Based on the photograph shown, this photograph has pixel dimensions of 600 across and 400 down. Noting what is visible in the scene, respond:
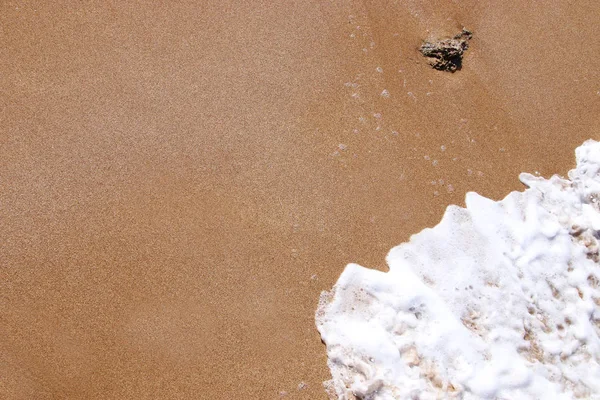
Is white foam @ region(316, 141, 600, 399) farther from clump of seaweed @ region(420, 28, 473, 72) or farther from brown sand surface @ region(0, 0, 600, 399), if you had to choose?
clump of seaweed @ region(420, 28, 473, 72)

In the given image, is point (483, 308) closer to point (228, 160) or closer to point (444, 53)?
point (444, 53)

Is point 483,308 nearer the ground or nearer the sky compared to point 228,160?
nearer the ground

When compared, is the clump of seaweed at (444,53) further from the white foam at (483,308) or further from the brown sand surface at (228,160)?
the white foam at (483,308)

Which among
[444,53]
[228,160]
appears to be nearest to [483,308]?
[444,53]

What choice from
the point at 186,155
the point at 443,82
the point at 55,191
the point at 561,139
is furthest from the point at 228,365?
the point at 561,139

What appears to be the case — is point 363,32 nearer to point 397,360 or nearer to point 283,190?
point 283,190

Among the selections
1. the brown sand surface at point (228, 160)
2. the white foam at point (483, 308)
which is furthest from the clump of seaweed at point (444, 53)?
the white foam at point (483, 308)

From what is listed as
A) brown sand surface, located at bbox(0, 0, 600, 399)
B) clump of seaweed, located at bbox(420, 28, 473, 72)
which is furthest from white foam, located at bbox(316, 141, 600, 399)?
clump of seaweed, located at bbox(420, 28, 473, 72)
